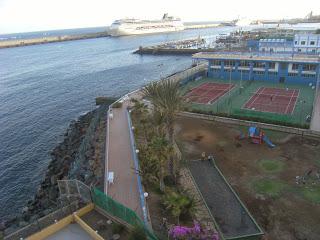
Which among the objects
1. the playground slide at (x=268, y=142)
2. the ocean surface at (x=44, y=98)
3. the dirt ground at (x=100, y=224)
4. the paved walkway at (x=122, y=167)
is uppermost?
the dirt ground at (x=100, y=224)

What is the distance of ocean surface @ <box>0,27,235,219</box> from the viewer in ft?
113

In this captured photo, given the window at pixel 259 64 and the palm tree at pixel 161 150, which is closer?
the palm tree at pixel 161 150

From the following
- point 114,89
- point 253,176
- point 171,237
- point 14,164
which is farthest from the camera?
point 114,89

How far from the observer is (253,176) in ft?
86.0

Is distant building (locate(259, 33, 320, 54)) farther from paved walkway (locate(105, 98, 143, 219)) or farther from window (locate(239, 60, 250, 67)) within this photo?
paved walkway (locate(105, 98, 143, 219))

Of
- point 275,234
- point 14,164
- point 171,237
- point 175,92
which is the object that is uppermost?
point 175,92

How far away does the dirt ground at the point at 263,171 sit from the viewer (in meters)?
20.4

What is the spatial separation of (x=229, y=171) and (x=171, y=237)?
11722 millimetres

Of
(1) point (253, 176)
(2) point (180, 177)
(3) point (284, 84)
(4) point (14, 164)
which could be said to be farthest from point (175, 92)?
(3) point (284, 84)

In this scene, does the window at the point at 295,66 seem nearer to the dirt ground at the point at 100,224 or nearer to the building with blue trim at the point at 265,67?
the building with blue trim at the point at 265,67

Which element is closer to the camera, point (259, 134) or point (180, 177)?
point (180, 177)

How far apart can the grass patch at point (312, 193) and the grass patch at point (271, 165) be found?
3379mm

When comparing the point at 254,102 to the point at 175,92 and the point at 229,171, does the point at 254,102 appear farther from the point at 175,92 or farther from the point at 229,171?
the point at 175,92

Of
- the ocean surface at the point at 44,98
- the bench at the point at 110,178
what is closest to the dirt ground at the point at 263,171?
the bench at the point at 110,178
